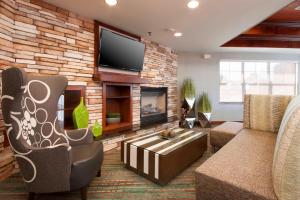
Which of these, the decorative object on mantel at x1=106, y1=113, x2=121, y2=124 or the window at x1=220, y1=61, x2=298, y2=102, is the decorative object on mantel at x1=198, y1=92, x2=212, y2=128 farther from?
the decorative object on mantel at x1=106, y1=113, x2=121, y2=124

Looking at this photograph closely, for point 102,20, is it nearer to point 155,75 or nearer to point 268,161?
point 155,75

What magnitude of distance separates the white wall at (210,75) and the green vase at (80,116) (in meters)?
3.29

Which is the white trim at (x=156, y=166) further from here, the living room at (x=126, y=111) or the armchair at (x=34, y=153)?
the armchair at (x=34, y=153)

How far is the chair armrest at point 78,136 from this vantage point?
185 centimetres

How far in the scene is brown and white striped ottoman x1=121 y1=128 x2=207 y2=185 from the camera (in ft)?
5.60

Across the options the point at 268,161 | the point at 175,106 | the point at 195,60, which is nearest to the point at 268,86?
the point at 195,60

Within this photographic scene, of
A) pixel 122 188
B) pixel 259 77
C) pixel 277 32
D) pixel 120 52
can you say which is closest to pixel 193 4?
pixel 120 52

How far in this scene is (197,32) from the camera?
3.36m

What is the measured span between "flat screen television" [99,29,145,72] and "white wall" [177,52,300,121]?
198cm

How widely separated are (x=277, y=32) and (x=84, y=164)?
457cm

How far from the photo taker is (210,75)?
5.14 m

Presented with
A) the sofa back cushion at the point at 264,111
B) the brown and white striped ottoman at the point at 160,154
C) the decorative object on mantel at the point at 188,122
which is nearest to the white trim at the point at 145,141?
the brown and white striped ottoman at the point at 160,154

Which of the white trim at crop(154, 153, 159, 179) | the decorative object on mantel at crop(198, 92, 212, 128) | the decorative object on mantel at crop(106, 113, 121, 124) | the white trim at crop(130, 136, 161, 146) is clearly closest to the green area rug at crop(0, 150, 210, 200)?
the white trim at crop(154, 153, 159, 179)

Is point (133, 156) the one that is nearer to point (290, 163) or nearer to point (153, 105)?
point (290, 163)
